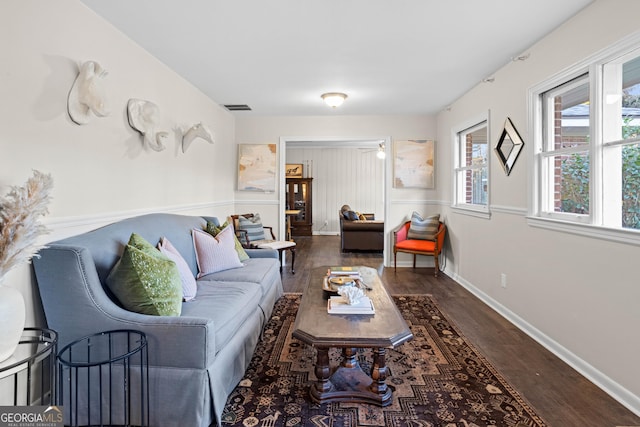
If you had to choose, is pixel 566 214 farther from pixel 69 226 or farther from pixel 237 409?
pixel 69 226

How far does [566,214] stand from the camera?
2625mm

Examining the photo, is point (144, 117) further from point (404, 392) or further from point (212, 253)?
point (404, 392)

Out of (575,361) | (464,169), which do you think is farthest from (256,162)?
Answer: (575,361)

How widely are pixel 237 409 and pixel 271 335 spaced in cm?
97

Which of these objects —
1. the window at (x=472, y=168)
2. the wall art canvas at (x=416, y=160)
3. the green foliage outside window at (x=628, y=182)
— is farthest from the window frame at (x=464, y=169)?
the green foliage outside window at (x=628, y=182)

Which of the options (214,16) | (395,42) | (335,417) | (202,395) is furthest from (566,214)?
(214,16)

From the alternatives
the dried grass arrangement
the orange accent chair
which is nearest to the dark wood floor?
the orange accent chair

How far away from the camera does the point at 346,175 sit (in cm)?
982

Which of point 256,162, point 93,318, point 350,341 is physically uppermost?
point 256,162

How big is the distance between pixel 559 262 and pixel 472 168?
2.03 metres

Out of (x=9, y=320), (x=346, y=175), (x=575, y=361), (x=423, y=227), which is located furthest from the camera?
(x=346, y=175)

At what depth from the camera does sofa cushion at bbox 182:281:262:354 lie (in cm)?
197

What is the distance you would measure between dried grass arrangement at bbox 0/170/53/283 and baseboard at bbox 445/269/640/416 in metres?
3.01

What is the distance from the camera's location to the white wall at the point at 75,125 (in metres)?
1.76
